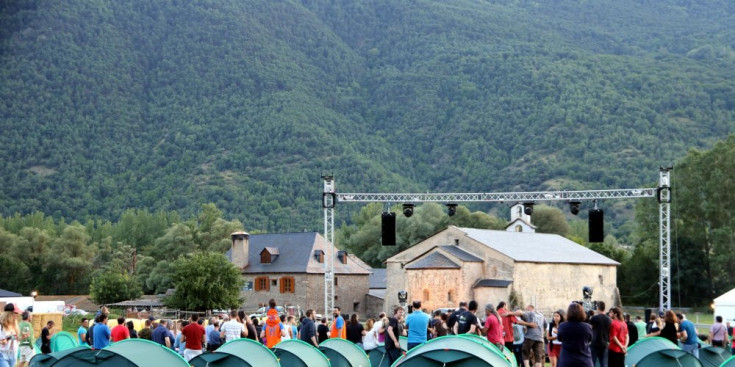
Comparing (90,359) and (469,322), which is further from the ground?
(469,322)

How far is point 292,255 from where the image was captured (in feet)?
250

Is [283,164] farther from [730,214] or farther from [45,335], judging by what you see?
[45,335]

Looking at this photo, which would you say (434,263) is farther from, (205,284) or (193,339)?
(193,339)

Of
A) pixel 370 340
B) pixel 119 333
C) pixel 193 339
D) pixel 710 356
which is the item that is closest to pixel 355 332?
pixel 370 340

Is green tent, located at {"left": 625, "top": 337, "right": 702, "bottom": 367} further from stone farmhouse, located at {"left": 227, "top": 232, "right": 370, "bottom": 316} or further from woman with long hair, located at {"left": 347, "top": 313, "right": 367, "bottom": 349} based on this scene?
stone farmhouse, located at {"left": 227, "top": 232, "right": 370, "bottom": 316}

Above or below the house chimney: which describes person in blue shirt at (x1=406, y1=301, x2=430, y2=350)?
below

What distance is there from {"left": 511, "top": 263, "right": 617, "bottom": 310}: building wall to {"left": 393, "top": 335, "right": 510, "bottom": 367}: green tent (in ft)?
176

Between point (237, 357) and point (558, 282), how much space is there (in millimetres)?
56727

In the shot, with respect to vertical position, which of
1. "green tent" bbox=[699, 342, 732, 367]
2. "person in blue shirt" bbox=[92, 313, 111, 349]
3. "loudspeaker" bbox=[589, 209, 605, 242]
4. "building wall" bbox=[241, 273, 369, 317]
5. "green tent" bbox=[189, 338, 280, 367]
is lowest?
"building wall" bbox=[241, 273, 369, 317]

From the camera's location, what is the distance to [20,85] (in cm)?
19538

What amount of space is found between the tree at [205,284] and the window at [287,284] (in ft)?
25.4

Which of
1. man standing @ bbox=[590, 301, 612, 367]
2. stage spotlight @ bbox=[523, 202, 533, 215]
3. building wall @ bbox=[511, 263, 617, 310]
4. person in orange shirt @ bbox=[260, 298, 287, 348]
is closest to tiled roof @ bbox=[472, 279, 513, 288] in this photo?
building wall @ bbox=[511, 263, 617, 310]

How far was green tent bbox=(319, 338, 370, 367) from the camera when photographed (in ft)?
69.8

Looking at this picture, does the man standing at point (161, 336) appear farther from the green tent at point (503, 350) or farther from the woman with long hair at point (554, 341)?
the woman with long hair at point (554, 341)
